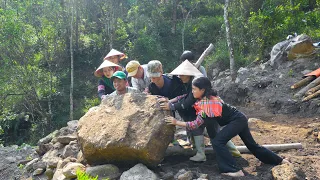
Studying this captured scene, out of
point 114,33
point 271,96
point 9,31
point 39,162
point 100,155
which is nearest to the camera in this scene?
point 100,155

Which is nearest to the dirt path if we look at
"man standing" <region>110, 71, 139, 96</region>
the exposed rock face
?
the exposed rock face

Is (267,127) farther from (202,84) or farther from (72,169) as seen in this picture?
(72,169)

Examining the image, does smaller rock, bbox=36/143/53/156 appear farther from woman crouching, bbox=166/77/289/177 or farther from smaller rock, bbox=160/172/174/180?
woman crouching, bbox=166/77/289/177

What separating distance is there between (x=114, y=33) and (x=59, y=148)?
1431cm

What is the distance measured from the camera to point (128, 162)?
4.05 metres

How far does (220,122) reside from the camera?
13.4 ft

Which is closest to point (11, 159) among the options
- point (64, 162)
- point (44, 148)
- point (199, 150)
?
point (44, 148)

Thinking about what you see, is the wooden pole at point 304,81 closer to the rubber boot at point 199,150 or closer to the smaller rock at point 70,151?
the rubber boot at point 199,150

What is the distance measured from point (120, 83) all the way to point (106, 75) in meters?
0.63

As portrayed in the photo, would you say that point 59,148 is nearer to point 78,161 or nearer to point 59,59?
point 78,161

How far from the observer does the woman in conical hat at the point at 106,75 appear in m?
4.95

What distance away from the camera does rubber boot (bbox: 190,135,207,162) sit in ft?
13.9

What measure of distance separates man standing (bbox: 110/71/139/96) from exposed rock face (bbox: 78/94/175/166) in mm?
285

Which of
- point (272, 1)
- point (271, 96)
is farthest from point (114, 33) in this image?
point (271, 96)
